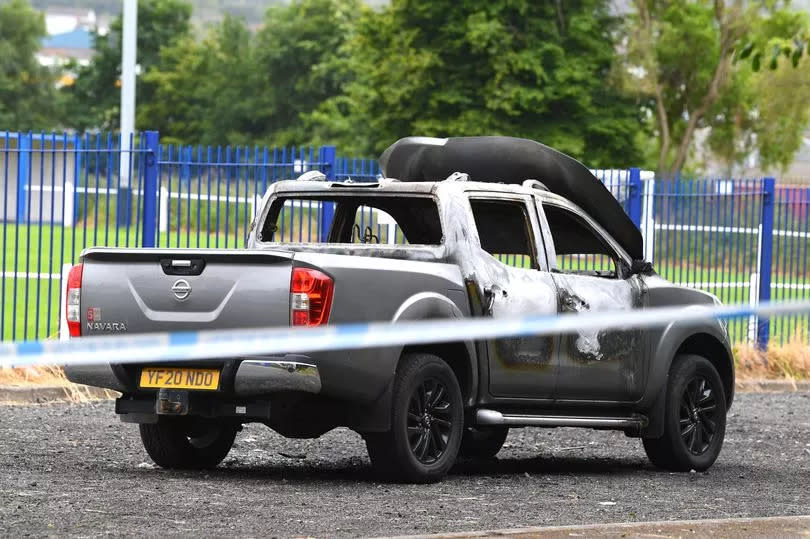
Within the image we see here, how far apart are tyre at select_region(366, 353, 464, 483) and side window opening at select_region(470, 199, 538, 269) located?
108 centimetres

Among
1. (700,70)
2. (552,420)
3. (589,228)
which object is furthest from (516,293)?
(700,70)

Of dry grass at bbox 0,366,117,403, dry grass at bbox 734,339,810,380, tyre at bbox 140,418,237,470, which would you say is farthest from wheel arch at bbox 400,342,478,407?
dry grass at bbox 734,339,810,380

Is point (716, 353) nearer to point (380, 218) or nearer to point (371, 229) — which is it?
point (380, 218)

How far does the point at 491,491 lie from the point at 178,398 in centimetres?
180

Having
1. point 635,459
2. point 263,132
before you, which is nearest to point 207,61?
point 263,132

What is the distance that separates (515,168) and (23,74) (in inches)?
4104

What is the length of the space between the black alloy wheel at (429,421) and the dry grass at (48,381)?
503cm

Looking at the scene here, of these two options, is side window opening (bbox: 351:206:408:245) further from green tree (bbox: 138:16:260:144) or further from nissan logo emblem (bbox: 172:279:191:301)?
green tree (bbox: 138:16:260:144)

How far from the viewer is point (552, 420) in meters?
10.1

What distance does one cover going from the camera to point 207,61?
108 metres

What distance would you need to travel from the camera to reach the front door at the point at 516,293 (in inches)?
381

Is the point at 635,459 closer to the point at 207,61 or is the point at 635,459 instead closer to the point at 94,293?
the point at 94,293

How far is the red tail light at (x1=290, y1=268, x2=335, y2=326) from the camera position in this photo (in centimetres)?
850

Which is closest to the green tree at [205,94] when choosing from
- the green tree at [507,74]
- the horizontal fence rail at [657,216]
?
the green tree at [507,74]
